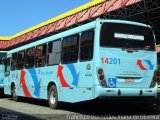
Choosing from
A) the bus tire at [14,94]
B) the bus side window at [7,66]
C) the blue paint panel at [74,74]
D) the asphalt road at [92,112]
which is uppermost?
the bus side window at [7,66]

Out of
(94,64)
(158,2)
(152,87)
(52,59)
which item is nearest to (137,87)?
(152,87)

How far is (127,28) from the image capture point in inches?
518

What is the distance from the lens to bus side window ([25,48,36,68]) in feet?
60.4

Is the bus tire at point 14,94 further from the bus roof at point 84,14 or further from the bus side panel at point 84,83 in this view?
the bus side panel at point 84,83

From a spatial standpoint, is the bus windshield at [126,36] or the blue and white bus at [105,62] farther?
the bus windshield at [126,36]

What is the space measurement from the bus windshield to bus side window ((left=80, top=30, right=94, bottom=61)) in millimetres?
424

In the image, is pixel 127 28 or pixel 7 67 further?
pixel 7 67

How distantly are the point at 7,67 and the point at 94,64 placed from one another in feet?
38.1

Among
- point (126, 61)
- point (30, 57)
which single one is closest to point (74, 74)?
point (126, 61)

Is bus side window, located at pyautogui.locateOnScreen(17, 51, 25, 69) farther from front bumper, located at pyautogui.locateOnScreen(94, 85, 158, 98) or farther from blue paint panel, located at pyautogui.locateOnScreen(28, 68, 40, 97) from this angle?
front bumper, located at pyautogui.locateOnScreen(94, 85, 158, 98)

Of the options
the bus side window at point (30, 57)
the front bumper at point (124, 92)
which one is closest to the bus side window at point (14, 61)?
the bus side window at point (30, 57)

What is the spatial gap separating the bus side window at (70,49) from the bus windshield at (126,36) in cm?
140

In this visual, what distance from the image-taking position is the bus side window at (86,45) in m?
12.8

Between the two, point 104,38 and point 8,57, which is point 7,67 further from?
point 104,38
